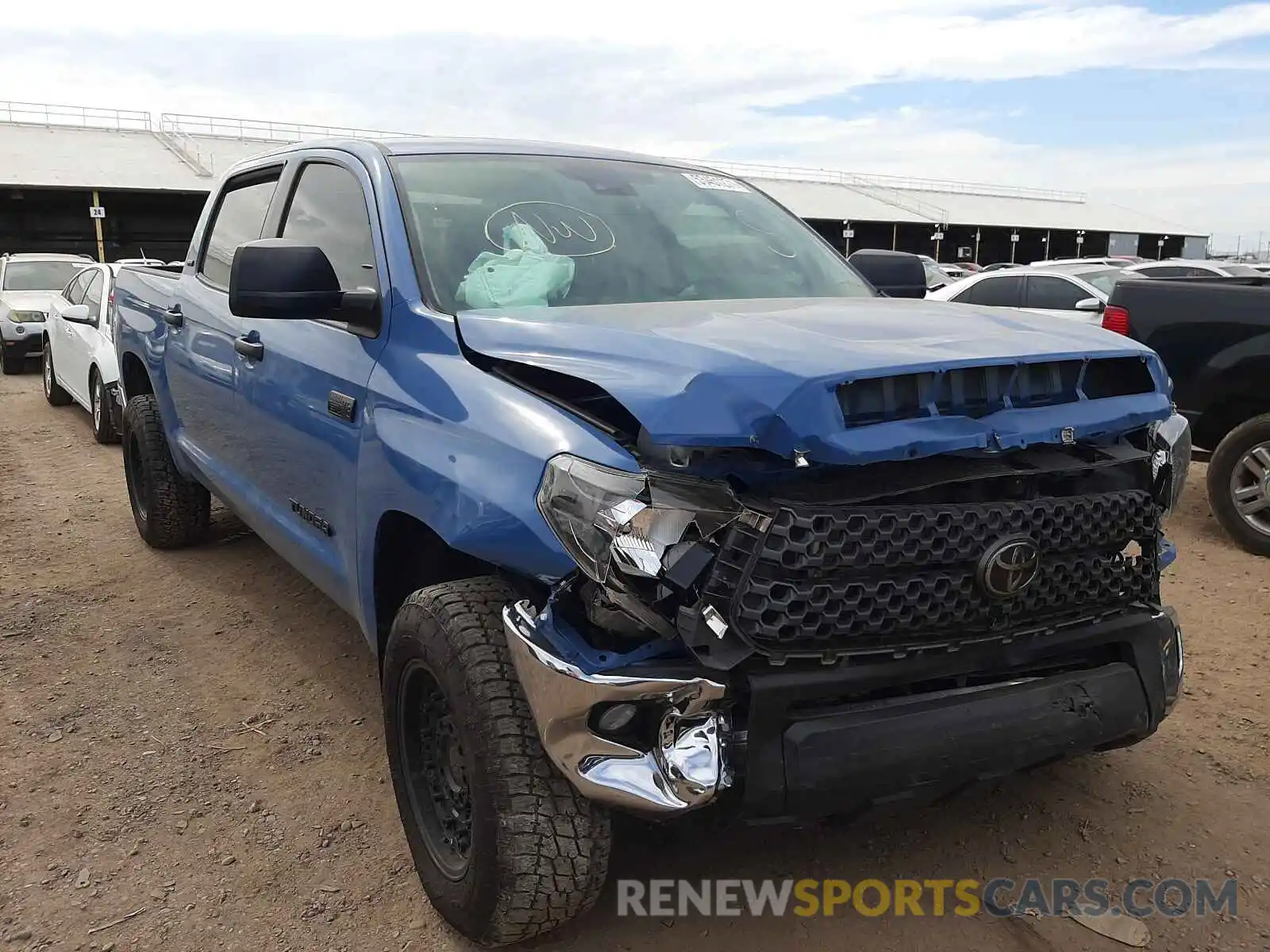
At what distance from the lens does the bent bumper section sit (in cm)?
196

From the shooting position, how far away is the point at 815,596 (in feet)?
6.48

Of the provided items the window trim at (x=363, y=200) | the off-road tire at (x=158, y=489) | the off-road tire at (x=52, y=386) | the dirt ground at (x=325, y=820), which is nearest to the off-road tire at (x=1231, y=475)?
the dirt ground at (x=325, y=820)

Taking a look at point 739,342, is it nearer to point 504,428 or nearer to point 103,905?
point 504,428

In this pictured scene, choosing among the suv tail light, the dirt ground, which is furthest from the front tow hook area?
the suv tail light

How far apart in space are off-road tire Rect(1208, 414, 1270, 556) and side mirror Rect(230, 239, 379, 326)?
189 inches

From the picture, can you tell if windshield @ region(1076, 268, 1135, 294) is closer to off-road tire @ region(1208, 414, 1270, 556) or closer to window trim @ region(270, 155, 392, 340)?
off-road tire @ region(1208, 414, 1270, 556)

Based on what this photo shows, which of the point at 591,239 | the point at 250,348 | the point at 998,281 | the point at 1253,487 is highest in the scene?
the point at 591,239

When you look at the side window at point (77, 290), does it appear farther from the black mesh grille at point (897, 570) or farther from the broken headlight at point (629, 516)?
the black mesh grille at point (897, 570)

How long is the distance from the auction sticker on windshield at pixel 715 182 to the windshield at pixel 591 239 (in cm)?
2

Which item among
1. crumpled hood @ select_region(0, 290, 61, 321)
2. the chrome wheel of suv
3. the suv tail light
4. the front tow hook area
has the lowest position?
the chrome wheel of suv

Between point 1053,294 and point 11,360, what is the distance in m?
13.6

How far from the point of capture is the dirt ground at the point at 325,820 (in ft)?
8.08

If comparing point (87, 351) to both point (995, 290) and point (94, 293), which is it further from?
point (995, 290)

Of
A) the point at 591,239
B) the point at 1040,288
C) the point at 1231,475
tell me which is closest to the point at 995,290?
the point at 1040,288
